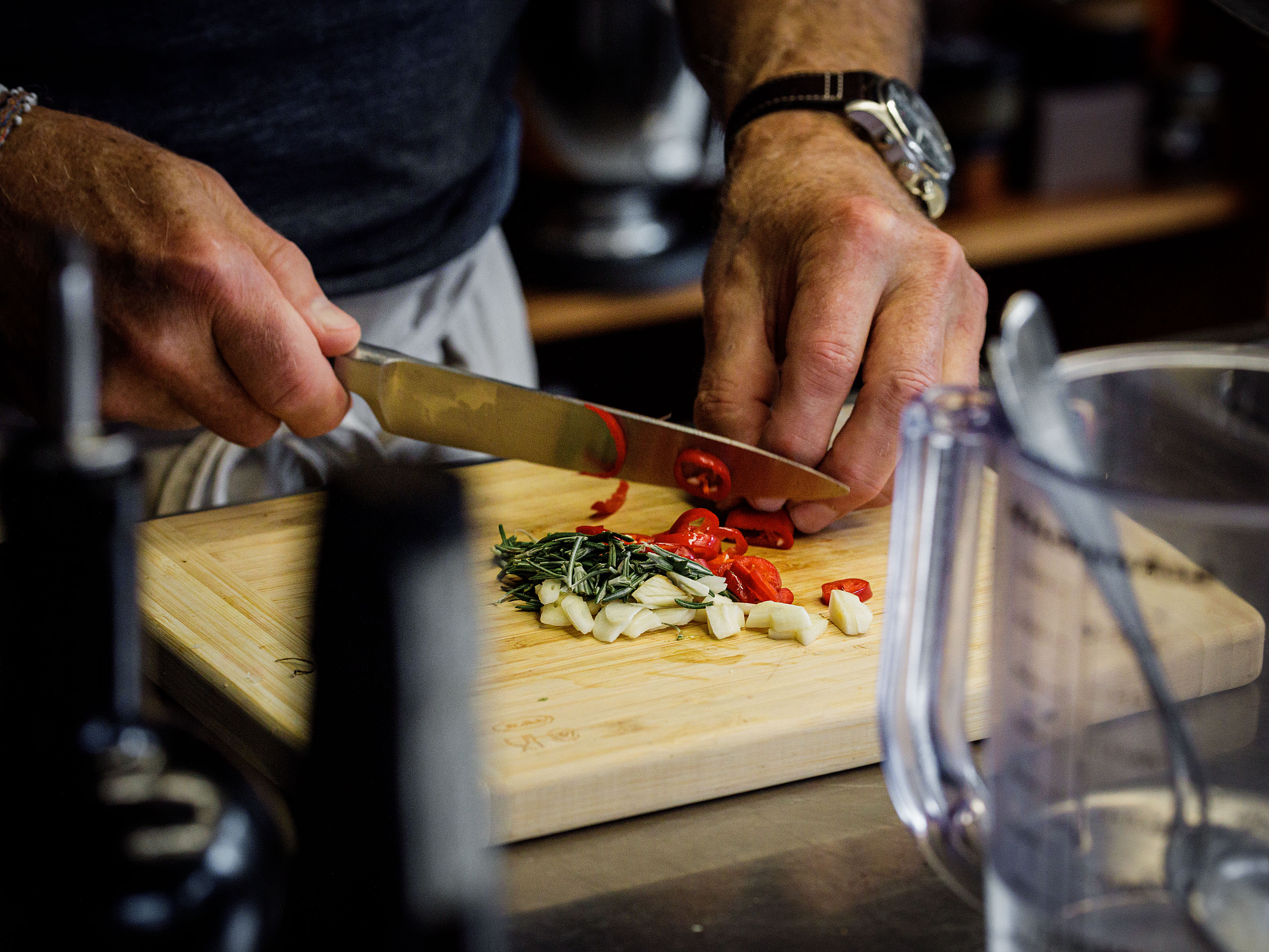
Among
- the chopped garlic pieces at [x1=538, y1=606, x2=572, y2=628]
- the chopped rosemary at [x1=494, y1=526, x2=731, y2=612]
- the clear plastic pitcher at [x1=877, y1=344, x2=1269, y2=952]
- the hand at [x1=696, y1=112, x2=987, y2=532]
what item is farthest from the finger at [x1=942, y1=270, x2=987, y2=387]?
the clear plastic pitcher at [x1=877, y1=344, x2=1269, y2=952]

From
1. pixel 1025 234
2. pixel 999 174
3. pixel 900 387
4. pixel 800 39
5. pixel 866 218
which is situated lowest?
pixel 1025 234

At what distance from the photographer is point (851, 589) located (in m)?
1.05

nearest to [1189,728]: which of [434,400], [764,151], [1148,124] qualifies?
[434,400]

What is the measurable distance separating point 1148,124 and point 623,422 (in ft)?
8.55

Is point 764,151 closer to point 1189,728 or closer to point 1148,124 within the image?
point 1189,728

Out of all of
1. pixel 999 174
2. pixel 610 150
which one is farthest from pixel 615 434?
pixel 999 174

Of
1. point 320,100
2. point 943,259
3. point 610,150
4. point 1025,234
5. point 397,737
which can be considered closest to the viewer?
point 397,737

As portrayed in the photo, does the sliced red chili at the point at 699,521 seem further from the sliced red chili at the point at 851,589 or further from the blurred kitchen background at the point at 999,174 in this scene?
the blurred kitchen background at the point at 999,174

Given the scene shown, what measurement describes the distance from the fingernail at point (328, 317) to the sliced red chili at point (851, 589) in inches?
18.2

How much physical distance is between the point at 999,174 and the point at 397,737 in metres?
2.99

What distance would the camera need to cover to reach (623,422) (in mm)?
1149

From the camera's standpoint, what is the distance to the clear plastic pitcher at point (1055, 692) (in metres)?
0.49

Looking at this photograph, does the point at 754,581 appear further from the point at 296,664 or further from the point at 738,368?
the point at 296,664

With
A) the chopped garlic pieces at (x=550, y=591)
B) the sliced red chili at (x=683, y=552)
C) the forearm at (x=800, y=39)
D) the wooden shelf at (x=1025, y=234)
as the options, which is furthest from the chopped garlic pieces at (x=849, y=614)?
the wooden shelf at (x=1025, y=234)
